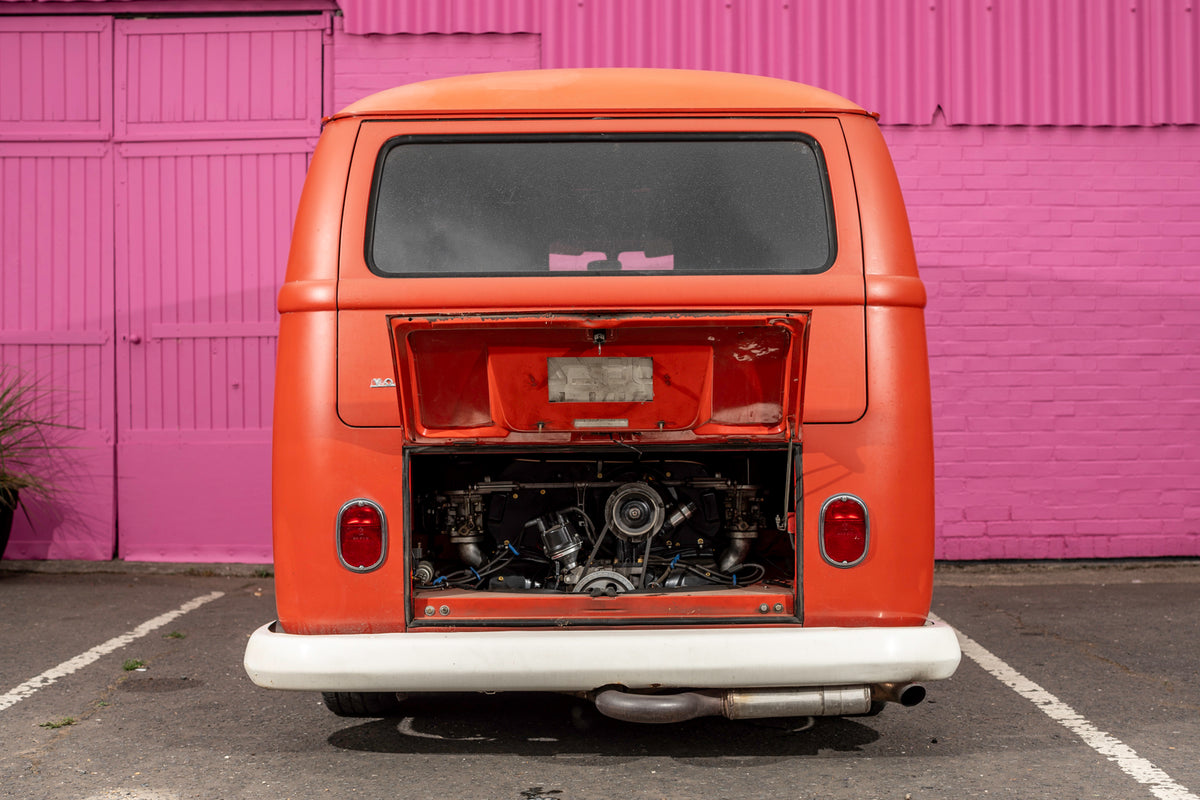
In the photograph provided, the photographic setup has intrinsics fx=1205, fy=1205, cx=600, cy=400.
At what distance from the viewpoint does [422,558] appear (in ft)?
14.4

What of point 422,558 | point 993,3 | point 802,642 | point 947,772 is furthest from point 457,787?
point 993,3

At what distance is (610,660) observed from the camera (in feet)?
12.2

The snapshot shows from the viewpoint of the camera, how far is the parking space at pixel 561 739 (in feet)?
13.2

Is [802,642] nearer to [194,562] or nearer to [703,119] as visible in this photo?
[703,119]

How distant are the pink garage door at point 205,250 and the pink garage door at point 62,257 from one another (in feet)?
0.54

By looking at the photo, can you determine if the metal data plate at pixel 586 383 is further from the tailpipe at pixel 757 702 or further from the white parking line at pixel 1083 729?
the white parking line at pixel 1083 729

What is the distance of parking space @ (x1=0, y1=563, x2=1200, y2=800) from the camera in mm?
4027

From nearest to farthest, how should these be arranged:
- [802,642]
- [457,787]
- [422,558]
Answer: [802,642]
[457,787]
[422,558]

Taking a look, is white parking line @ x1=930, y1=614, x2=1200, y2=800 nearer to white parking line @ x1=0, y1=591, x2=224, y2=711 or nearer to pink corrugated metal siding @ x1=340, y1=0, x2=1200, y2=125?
white parking line @ x1=0, y1=591, x2=224, y2=711

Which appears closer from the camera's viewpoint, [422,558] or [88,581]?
[422,558]

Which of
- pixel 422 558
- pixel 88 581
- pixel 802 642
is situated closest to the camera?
pixel 802 642

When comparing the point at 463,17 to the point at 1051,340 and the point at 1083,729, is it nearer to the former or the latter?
the point at 1051,340

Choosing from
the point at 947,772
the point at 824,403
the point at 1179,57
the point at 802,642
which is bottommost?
the point at 947,772

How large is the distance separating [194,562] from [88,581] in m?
0.72
